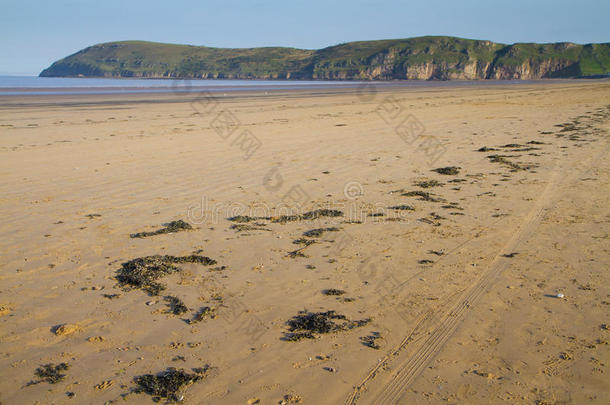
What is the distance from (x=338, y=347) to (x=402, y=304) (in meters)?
1.00

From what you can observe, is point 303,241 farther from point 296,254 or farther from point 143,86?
point 143,86

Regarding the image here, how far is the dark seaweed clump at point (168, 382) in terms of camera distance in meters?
3.24

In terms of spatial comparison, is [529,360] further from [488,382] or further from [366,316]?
[366,316]

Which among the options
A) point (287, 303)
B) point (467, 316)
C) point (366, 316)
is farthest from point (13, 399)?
point (467, 316)

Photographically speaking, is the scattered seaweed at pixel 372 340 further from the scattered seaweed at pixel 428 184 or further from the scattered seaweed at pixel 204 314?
the scattered seaweed at pixel 428 184

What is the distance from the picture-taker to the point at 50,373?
346cm

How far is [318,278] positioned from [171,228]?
2.61 metres

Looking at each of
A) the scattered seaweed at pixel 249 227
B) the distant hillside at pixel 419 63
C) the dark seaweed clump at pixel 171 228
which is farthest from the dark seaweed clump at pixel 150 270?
the distant hillside at pixel 419 63

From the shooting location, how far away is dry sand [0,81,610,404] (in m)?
3.43

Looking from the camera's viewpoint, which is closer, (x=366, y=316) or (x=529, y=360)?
(x=529, y=360)

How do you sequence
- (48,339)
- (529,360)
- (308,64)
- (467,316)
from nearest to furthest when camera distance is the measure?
(529,360) → (48,339) → (467,316) → (308,64)

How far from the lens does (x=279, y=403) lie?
317cm

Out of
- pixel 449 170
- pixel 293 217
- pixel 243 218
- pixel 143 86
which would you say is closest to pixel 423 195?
pixel 449 170

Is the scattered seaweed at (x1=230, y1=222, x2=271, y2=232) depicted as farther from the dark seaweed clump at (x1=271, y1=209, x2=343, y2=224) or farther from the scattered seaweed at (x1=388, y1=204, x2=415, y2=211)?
the scattered seaweed at (x1=388, y1=204, x2=415, y2=211)
